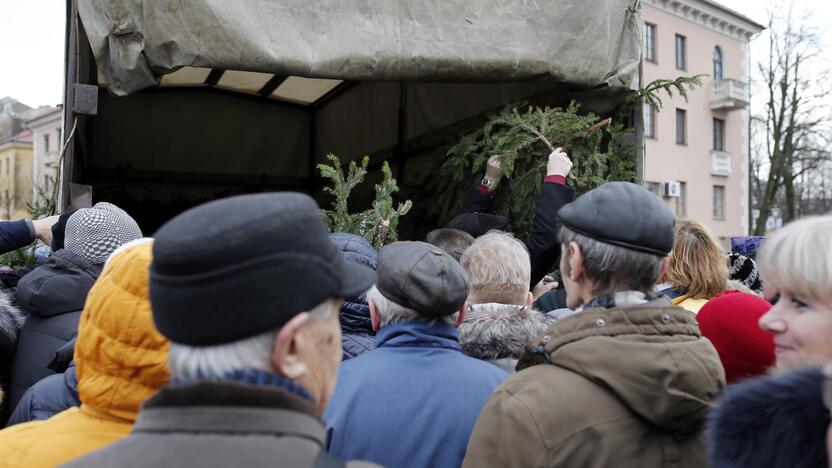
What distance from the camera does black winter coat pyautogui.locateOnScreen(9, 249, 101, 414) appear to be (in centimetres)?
271

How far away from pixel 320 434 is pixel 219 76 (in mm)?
6499

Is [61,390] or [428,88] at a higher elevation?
[428,88]

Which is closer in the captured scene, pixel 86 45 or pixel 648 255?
pixel 648 255

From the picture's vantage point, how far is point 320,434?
1.17 metres

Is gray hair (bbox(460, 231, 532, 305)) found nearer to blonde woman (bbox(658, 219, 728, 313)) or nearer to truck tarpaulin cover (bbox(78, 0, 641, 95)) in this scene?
blonde woman (bbox(658, 219, 728, 313))

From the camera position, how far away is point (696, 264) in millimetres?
3299

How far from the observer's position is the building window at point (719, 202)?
35.7 meters

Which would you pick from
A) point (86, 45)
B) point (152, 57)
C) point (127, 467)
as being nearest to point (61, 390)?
point (127, 467)

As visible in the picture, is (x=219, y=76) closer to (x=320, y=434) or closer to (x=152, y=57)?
(x=152, y=57)

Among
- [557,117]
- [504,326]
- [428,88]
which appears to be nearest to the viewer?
[504,326]

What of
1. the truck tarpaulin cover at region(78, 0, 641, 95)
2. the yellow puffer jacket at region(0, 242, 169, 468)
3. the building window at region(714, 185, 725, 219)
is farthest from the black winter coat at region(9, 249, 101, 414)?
the building window at region(714, 185, 725, 219)

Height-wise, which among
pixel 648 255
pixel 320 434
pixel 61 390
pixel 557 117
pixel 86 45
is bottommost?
pixel 61 390

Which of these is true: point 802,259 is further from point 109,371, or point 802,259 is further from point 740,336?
point 109,371

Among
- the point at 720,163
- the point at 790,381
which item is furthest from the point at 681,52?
the point at 790,381
